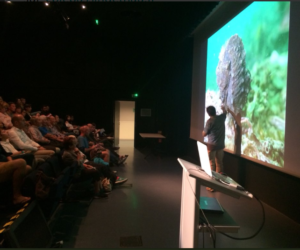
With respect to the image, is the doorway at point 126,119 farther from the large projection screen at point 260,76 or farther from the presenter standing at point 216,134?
the presenter standing at point 216,134

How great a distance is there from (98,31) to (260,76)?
4788 millimetres

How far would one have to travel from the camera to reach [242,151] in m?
4.32

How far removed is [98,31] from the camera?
22.2 feet

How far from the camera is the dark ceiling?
15.0 ft

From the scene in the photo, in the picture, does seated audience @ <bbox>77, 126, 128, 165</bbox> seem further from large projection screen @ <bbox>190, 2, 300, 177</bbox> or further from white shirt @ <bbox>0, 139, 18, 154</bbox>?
large projection screen @ <bbox>190, 2, 300, 177</bbox>

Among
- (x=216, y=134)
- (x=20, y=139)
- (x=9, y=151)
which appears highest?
(x=216, y=134)

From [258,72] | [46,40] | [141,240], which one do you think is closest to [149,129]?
[46,40]

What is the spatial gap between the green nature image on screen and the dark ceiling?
775 mm

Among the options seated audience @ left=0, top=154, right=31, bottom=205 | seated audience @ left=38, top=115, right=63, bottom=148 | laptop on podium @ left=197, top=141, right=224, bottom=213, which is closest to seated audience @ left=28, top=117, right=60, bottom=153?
seated audience @ left=38, top=115, right=63, bottom=148

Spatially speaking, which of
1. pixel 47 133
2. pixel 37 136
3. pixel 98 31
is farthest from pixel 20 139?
pixel 98 31


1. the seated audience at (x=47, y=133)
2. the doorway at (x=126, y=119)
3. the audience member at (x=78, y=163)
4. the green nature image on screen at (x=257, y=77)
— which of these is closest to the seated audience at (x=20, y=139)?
the audience member at (x=78, y=163)

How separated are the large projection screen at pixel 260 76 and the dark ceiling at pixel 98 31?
2.60ft

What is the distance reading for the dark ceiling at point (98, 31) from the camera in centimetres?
458

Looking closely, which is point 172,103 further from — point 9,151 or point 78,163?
point 9,151
